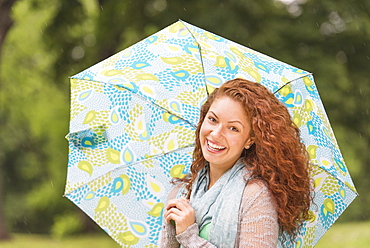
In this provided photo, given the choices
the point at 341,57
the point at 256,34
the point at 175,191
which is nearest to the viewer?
the point at 175,191

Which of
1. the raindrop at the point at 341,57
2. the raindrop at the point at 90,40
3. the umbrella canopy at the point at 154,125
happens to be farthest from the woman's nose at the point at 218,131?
the raindrop at the point at 90,40

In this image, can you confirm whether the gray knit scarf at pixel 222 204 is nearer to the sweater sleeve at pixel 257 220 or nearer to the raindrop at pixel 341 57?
the sweater sleeve at pixel 257 220

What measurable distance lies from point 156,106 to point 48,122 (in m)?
16.1

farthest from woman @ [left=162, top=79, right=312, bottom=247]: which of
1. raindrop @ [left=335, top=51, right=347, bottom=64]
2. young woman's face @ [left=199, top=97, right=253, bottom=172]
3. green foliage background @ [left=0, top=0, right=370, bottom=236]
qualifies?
raindrop @ [left=335, top=51, right=347, bottom=64]

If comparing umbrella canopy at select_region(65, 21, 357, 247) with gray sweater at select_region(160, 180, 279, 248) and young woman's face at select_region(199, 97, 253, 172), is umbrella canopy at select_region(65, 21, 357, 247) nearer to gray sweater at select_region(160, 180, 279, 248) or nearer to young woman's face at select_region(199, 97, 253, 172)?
young woman's face at select_region(199, 97, 253, 172)

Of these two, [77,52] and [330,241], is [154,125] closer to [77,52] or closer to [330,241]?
[77,52]

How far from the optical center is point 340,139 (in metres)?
14.7

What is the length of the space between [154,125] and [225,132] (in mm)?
880

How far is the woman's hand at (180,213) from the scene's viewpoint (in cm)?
242

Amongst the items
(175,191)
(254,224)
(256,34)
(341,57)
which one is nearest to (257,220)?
(254,224)

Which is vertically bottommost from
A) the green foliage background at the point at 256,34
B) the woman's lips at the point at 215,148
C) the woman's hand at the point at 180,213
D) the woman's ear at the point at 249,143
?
the green foliage background at the point at 256,34

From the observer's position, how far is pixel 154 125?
129 inches

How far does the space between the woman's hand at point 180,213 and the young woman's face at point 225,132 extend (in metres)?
0.22

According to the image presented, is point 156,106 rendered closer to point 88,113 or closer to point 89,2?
point 88,113
